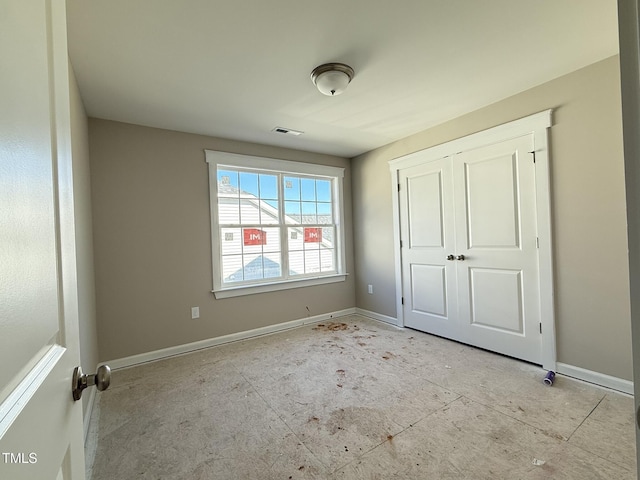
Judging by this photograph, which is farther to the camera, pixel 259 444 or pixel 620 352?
Answer: pixel 620 352

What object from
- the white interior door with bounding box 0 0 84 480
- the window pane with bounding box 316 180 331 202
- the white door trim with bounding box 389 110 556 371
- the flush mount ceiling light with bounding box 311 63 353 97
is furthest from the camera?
the window pane with bounding box 316 180 331 202

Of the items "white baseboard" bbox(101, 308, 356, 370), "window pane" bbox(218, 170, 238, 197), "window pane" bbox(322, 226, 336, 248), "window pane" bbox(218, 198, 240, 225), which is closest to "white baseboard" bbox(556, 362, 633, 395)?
A: "white baseboard" bbox(101, 308, 356, 370)

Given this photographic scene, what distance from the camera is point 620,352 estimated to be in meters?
2.12

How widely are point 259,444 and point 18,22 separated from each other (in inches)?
79.4

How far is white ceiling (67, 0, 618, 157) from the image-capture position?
5.17 ft

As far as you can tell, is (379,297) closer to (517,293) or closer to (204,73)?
(517,293)

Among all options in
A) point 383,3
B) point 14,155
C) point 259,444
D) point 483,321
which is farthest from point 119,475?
point 483,321

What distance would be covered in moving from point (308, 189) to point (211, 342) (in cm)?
235

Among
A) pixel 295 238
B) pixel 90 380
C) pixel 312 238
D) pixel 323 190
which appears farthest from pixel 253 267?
pixel 90 380

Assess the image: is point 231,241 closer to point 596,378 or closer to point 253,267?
point 253,267

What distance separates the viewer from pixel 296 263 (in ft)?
13.2

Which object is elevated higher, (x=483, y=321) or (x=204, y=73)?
(x=204, y=73)

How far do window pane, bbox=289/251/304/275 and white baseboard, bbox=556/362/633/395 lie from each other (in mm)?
2879

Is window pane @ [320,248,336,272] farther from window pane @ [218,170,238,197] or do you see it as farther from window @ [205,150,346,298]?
window pane @ [218,170,238,197]
